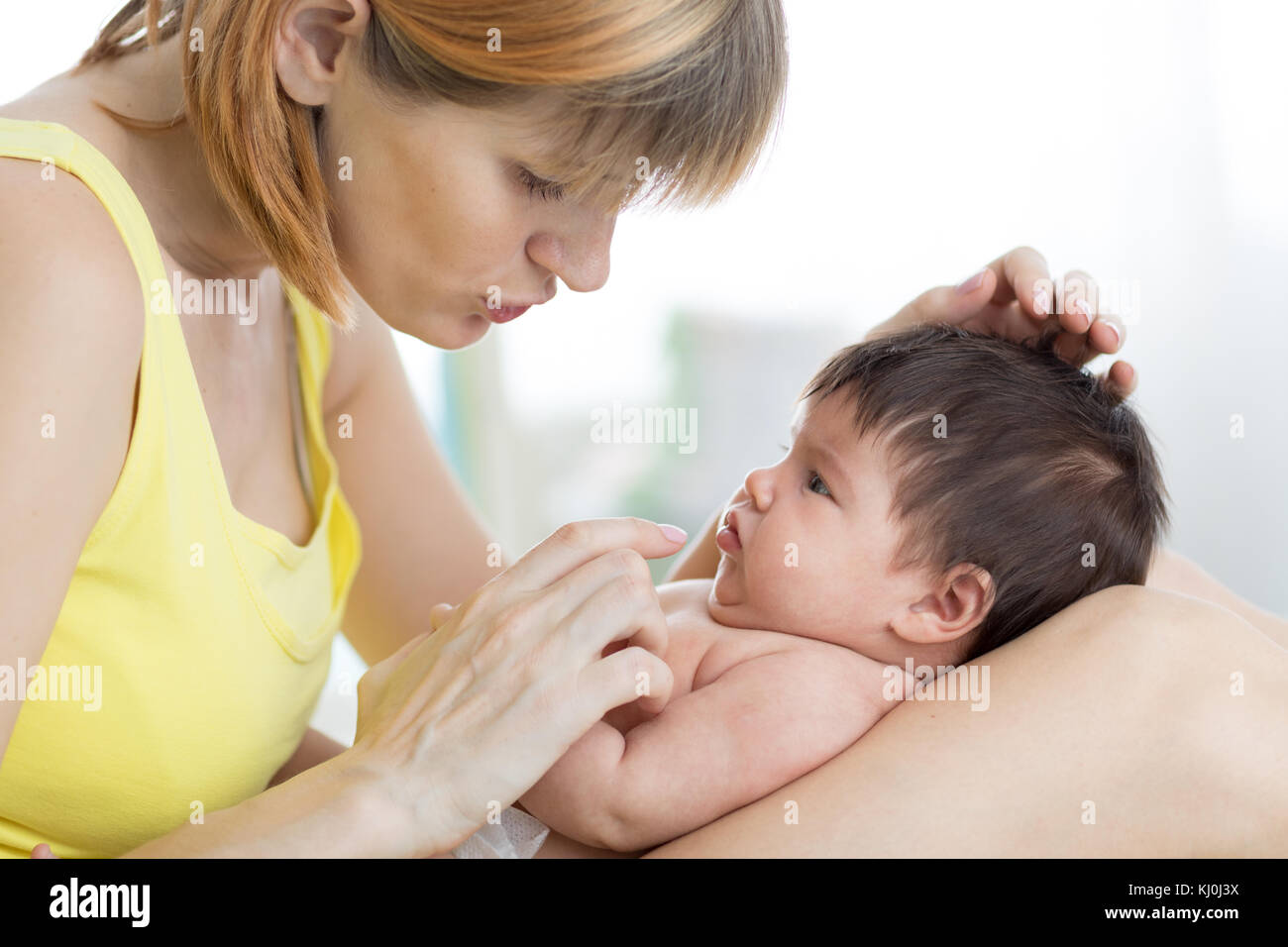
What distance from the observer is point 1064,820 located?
85cm

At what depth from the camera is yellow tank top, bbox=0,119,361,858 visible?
0.96 metres

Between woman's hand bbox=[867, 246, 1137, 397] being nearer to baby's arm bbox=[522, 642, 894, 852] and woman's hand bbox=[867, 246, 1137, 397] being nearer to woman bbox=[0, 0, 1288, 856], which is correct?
woman bbox=[0, 0, 1288, 856]

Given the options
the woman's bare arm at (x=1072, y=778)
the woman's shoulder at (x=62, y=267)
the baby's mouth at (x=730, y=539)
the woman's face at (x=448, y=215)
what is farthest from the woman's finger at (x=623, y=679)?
the woman's shoulder at (x=62, y=267)

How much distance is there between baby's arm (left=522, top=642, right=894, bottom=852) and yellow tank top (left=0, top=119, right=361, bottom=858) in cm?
33

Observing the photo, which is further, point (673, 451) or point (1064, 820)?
point (673, 451)

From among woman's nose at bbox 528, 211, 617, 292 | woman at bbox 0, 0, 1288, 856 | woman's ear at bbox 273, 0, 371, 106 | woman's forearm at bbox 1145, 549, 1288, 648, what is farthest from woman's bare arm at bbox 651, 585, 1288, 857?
woman's ear at bbox 273, 0, 371, 106

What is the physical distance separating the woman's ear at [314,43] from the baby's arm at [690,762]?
23.4 inches

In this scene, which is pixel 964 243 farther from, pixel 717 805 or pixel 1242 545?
pixel 717 805

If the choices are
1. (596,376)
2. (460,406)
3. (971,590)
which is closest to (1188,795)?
(971,590)

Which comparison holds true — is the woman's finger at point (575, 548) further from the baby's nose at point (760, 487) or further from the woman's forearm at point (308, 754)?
the woman's forearm at point (308, 754)

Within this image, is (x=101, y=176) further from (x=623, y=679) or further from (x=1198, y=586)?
(x=1198, y=586)

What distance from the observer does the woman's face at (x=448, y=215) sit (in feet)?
3.09

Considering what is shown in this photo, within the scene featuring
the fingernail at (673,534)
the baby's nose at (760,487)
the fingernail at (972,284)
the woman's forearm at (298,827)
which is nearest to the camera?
the woman's forearm at (298,827)
